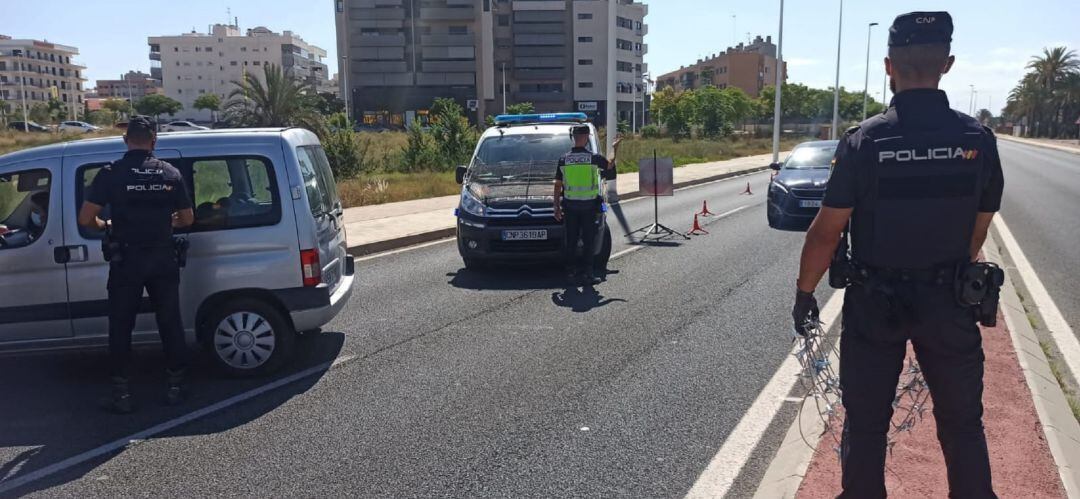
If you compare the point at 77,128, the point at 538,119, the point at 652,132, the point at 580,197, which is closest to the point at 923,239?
the point at 580,197

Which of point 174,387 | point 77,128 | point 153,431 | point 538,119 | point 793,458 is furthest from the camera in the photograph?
point 77,128

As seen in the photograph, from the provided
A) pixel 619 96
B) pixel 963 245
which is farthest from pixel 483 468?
pixel 619 96

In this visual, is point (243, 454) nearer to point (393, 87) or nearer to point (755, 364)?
point (755, 364)

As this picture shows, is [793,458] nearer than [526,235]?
Yes

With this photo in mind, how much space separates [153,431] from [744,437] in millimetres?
3619

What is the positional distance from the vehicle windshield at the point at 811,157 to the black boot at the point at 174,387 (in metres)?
12.4

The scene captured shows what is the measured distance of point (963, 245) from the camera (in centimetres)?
319

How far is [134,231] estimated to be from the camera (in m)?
5.37

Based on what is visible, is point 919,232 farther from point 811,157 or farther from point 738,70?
point 738,70

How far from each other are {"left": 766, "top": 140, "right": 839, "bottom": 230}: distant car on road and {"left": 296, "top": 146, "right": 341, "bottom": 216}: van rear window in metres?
9.55

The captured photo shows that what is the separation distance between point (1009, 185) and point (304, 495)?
2652 cm

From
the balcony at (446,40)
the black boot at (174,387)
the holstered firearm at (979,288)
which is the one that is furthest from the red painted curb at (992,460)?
the balcony at (446,40)

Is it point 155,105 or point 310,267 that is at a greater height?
point 155,105

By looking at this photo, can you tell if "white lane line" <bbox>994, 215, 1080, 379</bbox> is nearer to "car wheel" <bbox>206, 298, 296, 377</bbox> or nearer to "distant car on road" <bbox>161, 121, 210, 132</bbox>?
"car wheel" <bbox>206, 298, 296, 377</bbox>
